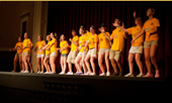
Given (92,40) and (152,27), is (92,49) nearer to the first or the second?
(92,40)

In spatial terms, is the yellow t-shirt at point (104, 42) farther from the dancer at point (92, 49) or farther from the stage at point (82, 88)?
the stage at point (82, 88)

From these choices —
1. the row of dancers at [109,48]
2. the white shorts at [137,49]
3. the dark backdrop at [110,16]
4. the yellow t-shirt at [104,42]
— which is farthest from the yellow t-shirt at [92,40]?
the dark backdrop at [110,16]

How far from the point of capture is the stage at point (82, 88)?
323 cm

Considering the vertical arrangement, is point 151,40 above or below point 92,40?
below

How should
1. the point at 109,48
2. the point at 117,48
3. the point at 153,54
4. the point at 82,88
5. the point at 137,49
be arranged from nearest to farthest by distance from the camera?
the point at 82,88 < the point at 153,54 < the point at 137,49 < the point at 117,48 < the point at 109,48

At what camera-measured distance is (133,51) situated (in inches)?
175

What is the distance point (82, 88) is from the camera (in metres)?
3.86

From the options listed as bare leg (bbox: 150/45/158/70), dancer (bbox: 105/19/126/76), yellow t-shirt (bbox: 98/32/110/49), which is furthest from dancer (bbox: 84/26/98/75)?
bare leg (bbox: 150/45/158/70)

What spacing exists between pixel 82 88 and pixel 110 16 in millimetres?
3802

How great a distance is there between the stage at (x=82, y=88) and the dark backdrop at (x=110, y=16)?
2.42 metres

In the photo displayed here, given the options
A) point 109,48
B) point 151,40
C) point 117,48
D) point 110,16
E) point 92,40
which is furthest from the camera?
point 110,16

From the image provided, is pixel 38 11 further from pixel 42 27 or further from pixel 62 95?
pixel 62 95

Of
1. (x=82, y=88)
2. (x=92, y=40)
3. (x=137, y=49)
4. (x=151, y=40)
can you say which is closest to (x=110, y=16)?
(x=92, y=40)

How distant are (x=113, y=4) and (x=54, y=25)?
3.29 meters
